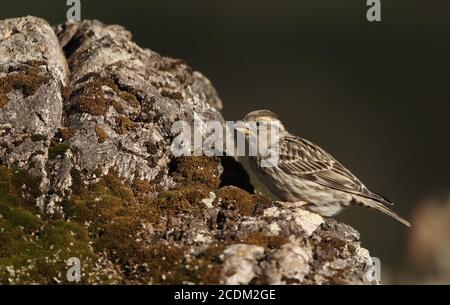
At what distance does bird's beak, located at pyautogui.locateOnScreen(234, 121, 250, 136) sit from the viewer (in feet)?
Answer: 44.5

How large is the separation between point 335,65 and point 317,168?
54.0ft

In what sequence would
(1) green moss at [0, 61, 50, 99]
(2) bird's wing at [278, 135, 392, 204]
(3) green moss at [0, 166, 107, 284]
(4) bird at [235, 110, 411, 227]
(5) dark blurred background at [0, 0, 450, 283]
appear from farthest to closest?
(5) dark blurred background at [0, 0, 450, 283]
(2) bird's wing at [278, 135, 392, 204]
(4) bird at [235, 110, 411, 227]
(1) green moss at [0, 61, 50, 99]
(3) green moss at [0, 166, 107, 284]

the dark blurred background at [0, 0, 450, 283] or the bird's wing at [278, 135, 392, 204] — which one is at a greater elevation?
the dark blurred background at [0, 0, 450, 283]

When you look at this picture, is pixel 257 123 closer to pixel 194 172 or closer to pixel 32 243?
pixel 194 172

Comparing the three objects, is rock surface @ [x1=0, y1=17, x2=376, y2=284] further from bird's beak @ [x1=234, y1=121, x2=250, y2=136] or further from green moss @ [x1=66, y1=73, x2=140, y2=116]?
bird's beak @ [x1=234, y1=121, x2=250, y2=136]

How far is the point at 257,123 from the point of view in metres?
13.7

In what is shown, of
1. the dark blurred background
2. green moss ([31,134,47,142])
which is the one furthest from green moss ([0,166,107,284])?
the dark blurred background

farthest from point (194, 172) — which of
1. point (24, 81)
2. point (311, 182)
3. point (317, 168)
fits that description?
point (24, 81)

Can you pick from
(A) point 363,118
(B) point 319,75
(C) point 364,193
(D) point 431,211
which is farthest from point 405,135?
(C) point 364,193

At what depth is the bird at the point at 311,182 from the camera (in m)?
13.0

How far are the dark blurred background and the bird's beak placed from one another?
27.9 feet

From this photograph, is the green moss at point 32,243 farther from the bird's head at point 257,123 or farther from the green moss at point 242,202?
the bird's head at point 257,123
